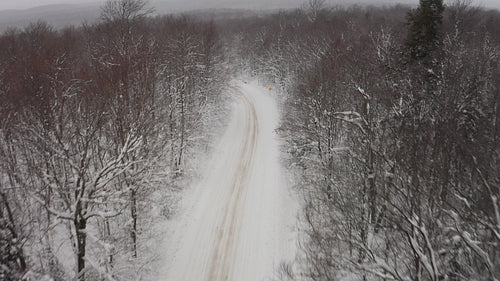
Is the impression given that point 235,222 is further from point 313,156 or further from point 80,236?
point 313,156

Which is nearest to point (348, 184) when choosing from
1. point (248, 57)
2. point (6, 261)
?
point (6, 261)

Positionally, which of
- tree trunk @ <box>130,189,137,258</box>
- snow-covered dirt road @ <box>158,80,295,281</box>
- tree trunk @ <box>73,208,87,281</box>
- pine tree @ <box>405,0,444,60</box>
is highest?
pine tree @ <box>405,0,444,60</box>

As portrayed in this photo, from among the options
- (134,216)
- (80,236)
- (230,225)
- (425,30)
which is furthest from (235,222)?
(425,30)

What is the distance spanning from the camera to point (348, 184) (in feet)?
50.1

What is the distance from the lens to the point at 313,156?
80.5 feet

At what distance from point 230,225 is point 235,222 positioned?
0.43 meters

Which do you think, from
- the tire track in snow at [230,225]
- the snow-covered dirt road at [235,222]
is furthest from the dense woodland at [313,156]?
the tire track in snow at [230,225]

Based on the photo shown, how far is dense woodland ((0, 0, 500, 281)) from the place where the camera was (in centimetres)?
893

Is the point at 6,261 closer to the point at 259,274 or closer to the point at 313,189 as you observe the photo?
the point at 259,274

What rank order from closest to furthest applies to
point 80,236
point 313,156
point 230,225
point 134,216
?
1. point 80,236
2. point 134,216
3. point 230,225
4. point 313,156

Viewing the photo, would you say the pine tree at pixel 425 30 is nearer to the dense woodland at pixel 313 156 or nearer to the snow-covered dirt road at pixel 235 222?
the dense woodland at pixel 313 156

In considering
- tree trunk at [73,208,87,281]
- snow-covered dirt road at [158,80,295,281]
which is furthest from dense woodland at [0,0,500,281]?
snow-covered dirt road at [158,80,295,281]

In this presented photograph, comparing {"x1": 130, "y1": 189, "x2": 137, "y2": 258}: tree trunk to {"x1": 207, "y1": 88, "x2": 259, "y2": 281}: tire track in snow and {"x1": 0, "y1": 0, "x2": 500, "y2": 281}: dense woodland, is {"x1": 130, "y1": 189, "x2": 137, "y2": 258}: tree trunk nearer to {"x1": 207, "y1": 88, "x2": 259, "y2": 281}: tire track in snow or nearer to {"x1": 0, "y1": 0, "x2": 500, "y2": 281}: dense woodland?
{"x1": 0, "y1": 0, "x2": 500, "y2": 281}: dense woodland

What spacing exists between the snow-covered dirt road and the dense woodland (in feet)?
4.65
